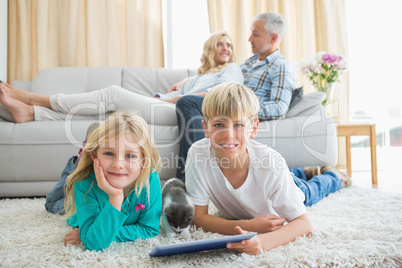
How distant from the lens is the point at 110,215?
2.82 ft

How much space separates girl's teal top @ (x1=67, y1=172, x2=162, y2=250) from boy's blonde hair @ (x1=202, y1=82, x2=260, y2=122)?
29 centimetres

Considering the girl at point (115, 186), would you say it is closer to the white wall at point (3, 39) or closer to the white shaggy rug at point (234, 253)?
the white shaggy rug at point (234, 253)

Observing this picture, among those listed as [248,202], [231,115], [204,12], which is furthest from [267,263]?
[204,12]

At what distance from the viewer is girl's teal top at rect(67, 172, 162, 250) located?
2.84 ft

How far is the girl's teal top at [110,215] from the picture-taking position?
2.84 feet

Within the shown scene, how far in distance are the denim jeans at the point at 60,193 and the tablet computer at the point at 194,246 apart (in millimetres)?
709

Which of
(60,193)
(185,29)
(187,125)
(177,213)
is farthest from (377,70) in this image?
(60,193)

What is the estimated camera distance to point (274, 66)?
209cm

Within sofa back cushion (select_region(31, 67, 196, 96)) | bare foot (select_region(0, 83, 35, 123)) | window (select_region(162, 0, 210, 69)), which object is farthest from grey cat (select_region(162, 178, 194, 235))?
window (select_region(162, 0, 210, 69))

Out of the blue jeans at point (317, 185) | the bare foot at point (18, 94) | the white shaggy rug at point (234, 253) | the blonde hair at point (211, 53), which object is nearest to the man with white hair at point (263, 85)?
the blonde hair at point (211, 53)

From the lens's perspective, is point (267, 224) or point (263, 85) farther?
point (263, 85)

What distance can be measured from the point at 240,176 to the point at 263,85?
A: 113cm

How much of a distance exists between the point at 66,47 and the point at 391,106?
3.44 m

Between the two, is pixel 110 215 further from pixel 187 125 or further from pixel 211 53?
pixel 211 53
